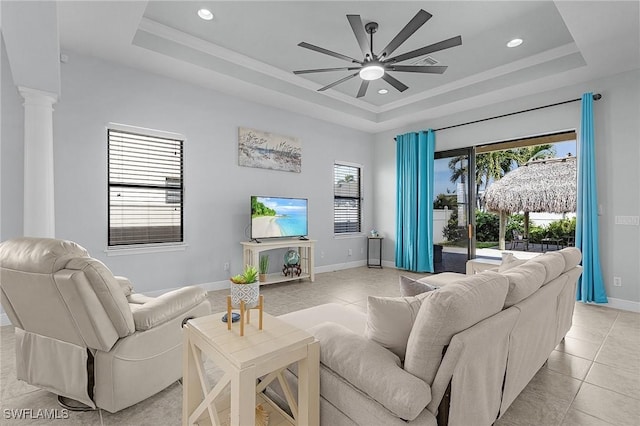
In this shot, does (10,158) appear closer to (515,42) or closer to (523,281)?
(523,281)

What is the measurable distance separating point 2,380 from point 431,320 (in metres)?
2.82

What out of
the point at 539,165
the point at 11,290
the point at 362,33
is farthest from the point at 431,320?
the point at 539,165

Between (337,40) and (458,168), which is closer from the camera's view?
(337,40)

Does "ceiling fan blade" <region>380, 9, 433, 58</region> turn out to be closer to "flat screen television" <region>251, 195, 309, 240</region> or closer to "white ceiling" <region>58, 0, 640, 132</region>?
"white ceiling" <region>58, 0, 640, 132</region>

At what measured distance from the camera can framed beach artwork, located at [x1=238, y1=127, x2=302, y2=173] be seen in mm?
4844

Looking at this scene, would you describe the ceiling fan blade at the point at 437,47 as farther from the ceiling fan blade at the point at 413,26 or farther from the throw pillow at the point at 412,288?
the throw pillow at the point at 412,288

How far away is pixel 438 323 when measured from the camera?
1.22 metres

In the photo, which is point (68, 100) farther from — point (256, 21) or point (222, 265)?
point (222, 265)

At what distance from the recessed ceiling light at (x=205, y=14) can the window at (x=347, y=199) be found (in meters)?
3.44

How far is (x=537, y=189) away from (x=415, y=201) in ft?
11.1

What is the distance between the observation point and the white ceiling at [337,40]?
118 inches

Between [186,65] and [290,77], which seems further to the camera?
[290,77]

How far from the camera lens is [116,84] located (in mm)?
3762

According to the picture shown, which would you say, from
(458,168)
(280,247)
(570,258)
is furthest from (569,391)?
(458,168)
